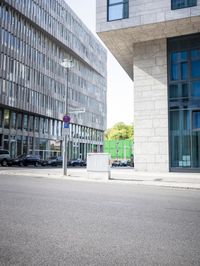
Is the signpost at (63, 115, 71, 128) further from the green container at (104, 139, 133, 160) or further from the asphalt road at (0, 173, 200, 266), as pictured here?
the green container at (104, 139, 133, 160)

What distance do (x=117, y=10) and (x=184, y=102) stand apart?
29.3 feet

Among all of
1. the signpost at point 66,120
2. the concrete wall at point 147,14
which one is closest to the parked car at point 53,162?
the signpost at point 66,120

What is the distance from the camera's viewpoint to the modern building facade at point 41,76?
46.2 m

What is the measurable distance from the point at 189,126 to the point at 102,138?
184ft

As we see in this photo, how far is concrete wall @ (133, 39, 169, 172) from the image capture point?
76.9 feet

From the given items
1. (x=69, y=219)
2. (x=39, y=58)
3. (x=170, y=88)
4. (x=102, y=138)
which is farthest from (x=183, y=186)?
(x=102, y=138)

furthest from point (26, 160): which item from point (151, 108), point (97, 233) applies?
point (97, 233)

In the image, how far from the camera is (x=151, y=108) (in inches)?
947

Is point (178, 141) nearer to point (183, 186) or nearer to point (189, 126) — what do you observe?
point (189, 126)

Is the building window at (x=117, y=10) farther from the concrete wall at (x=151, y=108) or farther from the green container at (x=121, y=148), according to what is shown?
the green container at (x=121, y=148)

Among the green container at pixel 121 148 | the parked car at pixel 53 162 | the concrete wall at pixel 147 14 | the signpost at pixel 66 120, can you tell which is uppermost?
the concrete wall at pixel 147 14

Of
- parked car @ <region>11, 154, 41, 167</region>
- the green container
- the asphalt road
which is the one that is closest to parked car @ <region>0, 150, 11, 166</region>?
parked car @ <region>11, 154, 41, 167</region>

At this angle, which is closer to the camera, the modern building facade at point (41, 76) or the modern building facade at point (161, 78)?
the modern building facade at point (161, 78)

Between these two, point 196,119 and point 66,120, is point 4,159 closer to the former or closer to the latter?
point 66,120
